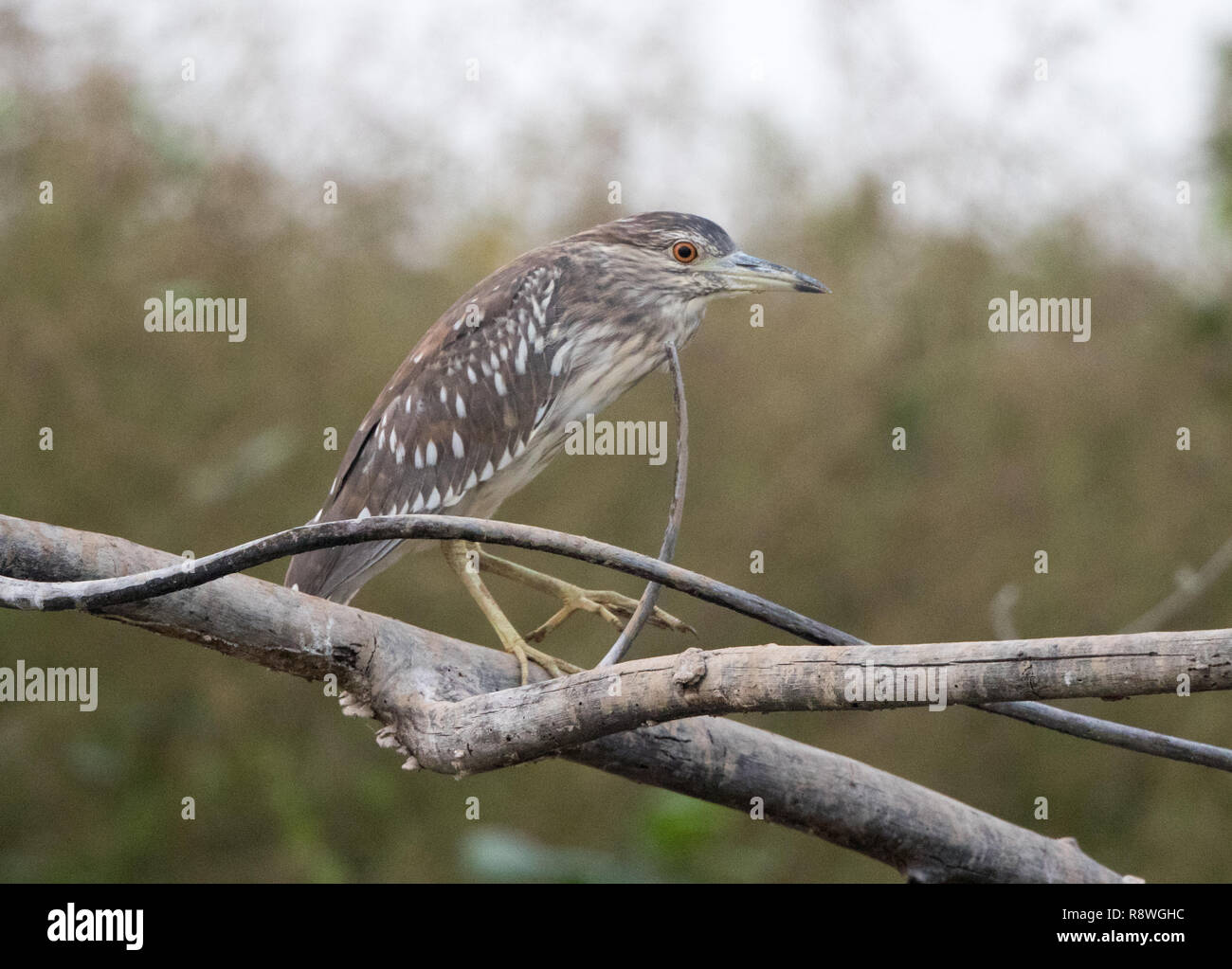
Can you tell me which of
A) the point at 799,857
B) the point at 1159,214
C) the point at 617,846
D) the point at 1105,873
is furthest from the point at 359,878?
the point at 1159,214

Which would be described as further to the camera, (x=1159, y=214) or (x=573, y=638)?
(x=1159, y=214)

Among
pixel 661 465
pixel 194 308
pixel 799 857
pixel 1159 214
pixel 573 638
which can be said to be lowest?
pixel 799 857

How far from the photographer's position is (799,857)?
11.4ft

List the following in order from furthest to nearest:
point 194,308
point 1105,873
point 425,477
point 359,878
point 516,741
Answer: point 359,878, point 194,308, point 425,477, point 1105,873, point 516,741

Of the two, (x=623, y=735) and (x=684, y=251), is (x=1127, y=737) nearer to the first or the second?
(x=623, y=735)

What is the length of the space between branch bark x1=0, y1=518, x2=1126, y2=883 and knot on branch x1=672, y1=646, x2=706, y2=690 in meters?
0.39

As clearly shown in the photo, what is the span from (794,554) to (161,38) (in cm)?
247

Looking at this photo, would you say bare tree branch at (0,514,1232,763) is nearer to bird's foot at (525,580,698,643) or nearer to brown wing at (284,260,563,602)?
bird's foot at (525,580,698,643)

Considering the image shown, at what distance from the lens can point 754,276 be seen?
190 centimetres

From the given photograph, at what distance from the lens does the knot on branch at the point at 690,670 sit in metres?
1.06

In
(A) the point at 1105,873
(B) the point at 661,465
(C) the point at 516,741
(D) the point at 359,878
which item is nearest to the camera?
(C) the point at 516,741

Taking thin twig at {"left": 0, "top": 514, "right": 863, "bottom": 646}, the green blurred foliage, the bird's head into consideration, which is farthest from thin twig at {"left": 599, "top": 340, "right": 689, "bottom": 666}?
the green blurred foliage

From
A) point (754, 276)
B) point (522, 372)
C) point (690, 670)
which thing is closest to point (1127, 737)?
point (690, 670)

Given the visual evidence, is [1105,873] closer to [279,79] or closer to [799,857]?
[799,857]
